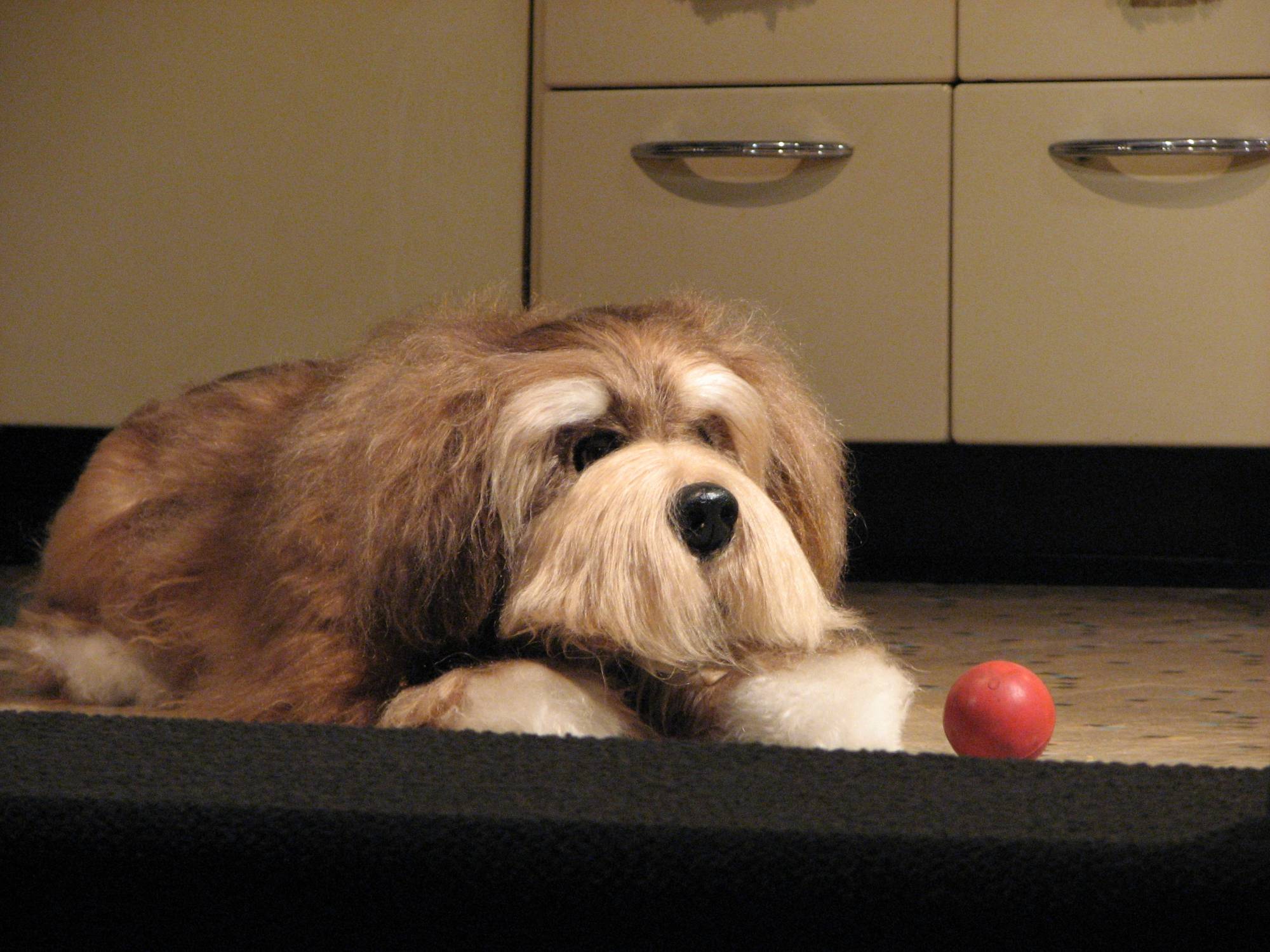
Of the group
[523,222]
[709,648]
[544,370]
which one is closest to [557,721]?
[709,648]

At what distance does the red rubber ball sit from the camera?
3.45 ft

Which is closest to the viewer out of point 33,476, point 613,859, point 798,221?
point 613,859

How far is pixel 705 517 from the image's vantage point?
0.97m

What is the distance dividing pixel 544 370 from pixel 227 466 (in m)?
0.41

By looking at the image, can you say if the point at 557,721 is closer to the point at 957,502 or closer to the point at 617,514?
the point at 617,514

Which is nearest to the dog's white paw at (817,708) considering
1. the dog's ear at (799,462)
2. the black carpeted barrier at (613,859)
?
the dog's ear at (799,462)

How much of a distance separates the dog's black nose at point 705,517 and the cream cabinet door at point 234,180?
115cm

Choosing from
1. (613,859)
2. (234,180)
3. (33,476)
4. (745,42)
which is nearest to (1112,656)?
(745,42)

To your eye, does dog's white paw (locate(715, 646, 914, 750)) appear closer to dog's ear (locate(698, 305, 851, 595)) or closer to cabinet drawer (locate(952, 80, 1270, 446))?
dog's ear (locate(698, 305, 851, 595))

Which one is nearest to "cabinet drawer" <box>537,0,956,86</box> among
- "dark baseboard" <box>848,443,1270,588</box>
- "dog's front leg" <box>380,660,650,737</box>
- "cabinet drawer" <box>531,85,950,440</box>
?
"cabinet drawer" <box>531,85,950,440</box>

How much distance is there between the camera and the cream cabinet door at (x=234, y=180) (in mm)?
2051

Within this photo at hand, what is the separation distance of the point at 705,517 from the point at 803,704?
16cm

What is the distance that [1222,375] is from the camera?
1936 millimetres

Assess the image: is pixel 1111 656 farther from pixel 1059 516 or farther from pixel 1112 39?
pixel 1112 39
